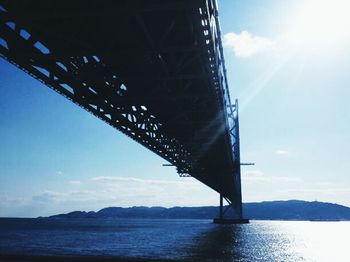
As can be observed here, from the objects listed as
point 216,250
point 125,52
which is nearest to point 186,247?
point 216,250

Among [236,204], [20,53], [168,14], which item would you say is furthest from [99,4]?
[236,204]

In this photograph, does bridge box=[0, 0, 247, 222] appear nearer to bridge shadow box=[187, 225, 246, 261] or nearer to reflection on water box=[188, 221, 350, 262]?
bridge shadow box=[187, 225, 246, 261]

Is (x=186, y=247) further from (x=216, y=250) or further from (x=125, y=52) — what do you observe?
(x=125, y=52)

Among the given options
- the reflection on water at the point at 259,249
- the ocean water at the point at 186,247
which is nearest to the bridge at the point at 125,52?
the ocean water at the point at 186,247

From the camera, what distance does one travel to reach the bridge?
9969 mm

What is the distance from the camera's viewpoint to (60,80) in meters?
15.5

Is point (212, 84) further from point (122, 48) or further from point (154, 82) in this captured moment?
point (122, 48)

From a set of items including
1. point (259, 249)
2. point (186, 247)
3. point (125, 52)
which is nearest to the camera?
point (125, 52)

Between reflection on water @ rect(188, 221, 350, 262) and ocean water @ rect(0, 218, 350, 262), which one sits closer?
reflection on water @ rect(188, 221, 350, 262)

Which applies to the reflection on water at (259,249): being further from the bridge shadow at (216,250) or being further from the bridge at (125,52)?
the bridge at (125,52)

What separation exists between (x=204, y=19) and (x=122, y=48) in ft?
11.6

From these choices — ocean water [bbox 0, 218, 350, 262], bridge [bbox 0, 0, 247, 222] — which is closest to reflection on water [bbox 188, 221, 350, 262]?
ocean water [bbox 0, 218, 350, 262]

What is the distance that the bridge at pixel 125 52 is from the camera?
9969mm

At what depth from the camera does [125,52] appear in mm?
12578
